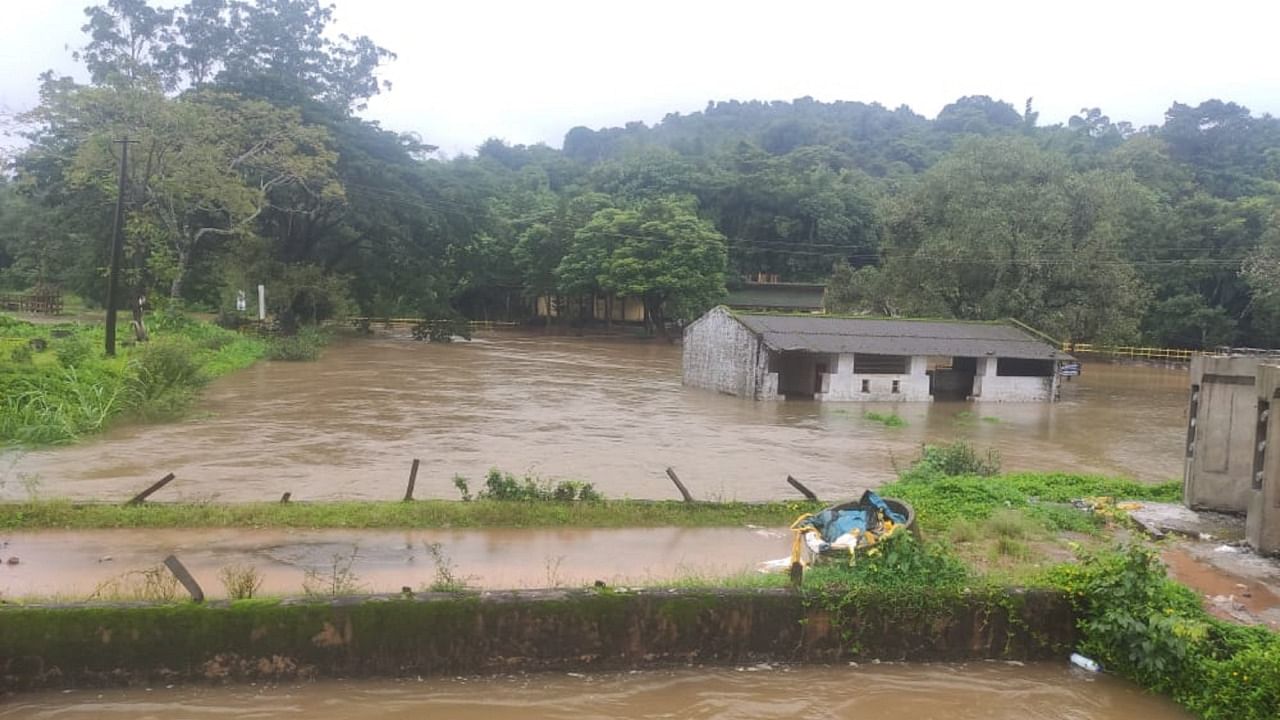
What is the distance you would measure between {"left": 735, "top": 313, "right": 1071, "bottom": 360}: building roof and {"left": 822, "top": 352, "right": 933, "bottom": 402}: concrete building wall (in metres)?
0.67

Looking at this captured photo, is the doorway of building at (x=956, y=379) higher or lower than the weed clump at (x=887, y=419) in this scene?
higher

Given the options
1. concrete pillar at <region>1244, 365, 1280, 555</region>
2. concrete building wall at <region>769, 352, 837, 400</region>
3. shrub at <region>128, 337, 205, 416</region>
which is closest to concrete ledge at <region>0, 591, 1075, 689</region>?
concrete pillar at <region>1244, 365, 1280, 555</region>

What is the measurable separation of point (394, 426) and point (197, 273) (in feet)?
92.3

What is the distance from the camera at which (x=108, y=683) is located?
6961mm

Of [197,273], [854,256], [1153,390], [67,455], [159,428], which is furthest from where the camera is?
[854,256]

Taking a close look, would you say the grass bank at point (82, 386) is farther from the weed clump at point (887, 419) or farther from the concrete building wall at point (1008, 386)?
the concrete building wall at point (1008, 386)

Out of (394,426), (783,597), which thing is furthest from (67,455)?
(783,597)

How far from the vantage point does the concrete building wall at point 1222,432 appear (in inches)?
450

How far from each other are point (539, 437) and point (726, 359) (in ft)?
40.6

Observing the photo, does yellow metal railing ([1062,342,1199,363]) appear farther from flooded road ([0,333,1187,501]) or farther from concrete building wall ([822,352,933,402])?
concrete building wall ([822,352,933,402])

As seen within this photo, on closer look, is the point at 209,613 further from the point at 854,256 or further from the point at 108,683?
the point at 854,256

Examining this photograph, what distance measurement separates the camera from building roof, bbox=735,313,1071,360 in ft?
101

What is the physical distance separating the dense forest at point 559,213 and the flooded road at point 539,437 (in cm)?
764

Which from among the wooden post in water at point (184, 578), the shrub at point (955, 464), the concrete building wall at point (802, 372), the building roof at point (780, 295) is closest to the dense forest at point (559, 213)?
the building roof at point (780, 295)
